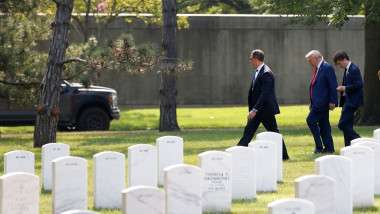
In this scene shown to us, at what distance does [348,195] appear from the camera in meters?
9.15

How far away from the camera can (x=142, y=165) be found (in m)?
10.9

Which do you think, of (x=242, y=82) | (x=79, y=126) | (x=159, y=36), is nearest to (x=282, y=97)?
(x=242, y=82)

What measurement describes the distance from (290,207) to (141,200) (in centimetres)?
135

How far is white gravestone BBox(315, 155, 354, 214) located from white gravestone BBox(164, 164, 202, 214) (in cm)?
139

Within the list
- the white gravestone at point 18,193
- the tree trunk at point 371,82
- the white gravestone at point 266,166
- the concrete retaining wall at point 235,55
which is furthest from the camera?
the concrete retaining wall at point 235,55

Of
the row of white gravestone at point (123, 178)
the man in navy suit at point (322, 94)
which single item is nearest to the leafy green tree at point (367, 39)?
the man in navy suit at point (322, 94)

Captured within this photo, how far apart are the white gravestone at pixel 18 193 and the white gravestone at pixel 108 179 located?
4.78ft

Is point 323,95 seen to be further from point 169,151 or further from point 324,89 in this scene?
point 169,151

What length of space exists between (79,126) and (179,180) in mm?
17121

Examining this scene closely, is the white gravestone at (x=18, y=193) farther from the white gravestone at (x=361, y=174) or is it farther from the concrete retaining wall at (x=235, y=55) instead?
the concrete retaining wall at (x=235, y=55)

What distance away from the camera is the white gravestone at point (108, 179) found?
1012 centimetres

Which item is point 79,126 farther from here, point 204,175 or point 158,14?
point 204,175

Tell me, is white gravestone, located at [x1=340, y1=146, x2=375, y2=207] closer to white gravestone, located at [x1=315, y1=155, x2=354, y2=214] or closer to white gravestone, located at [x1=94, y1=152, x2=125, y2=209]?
white gravestone, located at [x1=315, y1=155, x2=354, y2=214]

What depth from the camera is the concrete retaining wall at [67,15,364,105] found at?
112 feet
